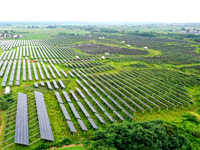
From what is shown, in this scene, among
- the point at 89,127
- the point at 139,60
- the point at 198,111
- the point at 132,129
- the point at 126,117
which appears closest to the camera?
the point at 132,129

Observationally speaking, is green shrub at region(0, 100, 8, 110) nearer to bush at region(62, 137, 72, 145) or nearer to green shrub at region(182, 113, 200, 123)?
bush at region(62, 137, 72, 145)

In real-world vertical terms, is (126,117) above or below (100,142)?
below

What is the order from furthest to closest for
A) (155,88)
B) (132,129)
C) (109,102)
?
(155,88)
(109,102)
(132,129)

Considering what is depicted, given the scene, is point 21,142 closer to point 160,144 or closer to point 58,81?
point 160,144

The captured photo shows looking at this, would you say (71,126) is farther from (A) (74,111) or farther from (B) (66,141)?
(A) (74,111)

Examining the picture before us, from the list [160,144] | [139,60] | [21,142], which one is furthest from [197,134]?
[139,60]

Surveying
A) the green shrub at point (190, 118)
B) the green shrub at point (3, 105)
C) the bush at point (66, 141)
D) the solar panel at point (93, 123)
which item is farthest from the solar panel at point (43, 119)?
the green shrub at point (190, 118)

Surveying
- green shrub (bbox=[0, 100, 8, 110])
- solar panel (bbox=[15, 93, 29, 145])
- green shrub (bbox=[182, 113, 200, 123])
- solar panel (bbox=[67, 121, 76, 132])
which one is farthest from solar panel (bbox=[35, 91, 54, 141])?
green shrub (bbox=[182, 113, 200, 123])
